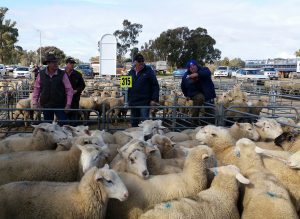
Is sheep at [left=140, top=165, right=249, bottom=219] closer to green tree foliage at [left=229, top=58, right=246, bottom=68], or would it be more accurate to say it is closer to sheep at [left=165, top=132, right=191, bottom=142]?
sheep at [left=165, top=132, right=191, bottom=142]

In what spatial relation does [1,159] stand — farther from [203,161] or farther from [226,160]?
[226,160]

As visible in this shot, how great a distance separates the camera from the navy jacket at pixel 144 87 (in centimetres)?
705

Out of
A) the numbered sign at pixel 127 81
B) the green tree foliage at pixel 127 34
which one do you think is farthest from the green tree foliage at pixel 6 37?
the numbered sign at pixel 127 81

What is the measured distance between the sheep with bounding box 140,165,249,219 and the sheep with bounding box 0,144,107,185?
115 centimetres

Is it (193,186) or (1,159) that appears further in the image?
(1,159)

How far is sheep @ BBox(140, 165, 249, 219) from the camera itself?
3.06m

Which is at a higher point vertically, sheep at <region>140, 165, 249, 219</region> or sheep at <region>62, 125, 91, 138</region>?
sheep at <region>62, 125, 91, 138</region>

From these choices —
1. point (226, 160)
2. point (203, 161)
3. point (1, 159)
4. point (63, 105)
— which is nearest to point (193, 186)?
point (203, 161)

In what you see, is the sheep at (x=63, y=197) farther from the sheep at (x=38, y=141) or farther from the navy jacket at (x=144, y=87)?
the navy jacket at (x=144, y=87)

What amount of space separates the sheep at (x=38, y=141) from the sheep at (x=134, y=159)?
1035 millimetres

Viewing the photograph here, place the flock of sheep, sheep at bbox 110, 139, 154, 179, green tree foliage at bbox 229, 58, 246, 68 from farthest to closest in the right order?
1. green tree foliage at bbox 229, 58, 246, 68
2. sheep at bbox 110, 139, 154, 179
3. the flock of sheep

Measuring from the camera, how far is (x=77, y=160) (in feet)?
13.5

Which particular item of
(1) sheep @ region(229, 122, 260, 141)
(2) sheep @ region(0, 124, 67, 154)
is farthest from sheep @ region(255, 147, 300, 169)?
(2) sheep @ region(0, 124, 67, 154)

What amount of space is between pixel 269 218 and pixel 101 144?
2149mm
